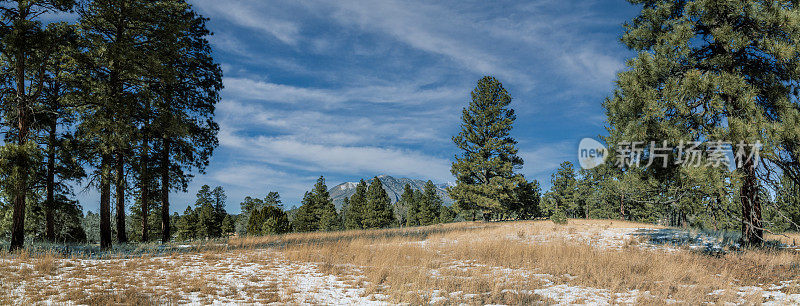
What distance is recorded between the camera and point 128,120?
37.5 ft

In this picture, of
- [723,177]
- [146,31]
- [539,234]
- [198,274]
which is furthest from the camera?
[539,234]

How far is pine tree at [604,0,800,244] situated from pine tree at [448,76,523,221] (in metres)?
19.7

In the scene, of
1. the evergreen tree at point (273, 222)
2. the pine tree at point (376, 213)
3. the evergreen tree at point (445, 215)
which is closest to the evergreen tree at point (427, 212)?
the evergreen tree at point (445, 215)

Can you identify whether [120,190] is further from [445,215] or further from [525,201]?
[445,215]

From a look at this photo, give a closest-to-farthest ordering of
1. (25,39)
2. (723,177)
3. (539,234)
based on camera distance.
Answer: (723,177)
(25,39)
(539,234)

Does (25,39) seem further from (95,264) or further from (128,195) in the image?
(128,195)

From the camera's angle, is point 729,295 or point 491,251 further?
point 491,251

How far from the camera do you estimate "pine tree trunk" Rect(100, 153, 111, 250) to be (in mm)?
11669

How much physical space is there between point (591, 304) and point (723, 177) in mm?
6113

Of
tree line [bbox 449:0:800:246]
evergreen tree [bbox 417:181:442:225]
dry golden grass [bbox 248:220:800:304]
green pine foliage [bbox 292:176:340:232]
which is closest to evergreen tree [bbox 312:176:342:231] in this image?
green pine foliage [bbox 292:176:340:232]

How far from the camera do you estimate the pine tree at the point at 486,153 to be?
3034 centimetres

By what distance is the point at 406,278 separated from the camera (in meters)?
7.62

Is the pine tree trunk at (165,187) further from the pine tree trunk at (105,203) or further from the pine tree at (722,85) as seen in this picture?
the pine tree at (722,85)

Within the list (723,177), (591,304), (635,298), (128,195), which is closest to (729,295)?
(635,298)
